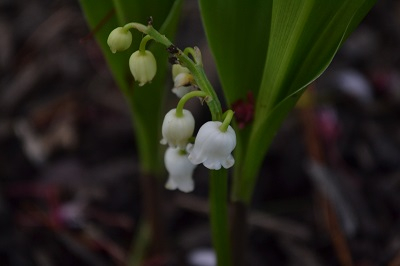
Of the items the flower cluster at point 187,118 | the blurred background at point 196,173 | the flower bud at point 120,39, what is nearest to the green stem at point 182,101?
the flower cluster at point 187,118

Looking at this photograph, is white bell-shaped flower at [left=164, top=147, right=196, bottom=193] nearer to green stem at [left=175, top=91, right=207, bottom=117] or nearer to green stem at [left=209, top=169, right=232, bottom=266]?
green stem at [left=209, top=169, right=232, bottom=266]

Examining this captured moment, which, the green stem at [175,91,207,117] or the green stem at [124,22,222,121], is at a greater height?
the green stem at [124,22,222,121]

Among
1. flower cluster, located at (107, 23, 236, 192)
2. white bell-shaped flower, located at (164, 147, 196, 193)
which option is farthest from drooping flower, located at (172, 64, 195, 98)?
white bell-shaped flower, located at (164, 147, 196, 193)

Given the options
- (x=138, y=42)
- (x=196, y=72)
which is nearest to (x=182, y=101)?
(x=196, y=72)

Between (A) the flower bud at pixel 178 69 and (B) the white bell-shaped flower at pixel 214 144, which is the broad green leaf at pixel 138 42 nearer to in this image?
(A) the flower bud at pixel 178 69

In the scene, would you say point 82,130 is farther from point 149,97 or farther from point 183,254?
point 149,97

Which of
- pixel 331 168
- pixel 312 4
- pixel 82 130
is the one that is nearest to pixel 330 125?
pixel 331 168

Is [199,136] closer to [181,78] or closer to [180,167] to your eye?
[181,78]
